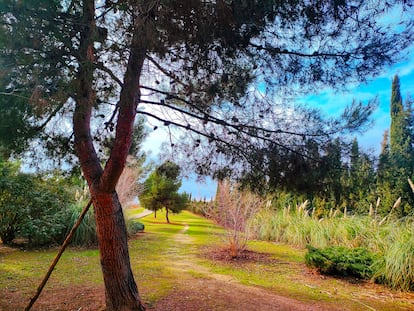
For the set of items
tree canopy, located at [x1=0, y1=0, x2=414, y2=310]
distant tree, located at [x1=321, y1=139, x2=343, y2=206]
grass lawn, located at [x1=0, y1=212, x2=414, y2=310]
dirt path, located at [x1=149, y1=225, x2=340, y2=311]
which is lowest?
grass lawn, located at [x1=0, y1=212, x2=414, y2=310]

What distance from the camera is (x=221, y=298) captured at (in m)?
3.90

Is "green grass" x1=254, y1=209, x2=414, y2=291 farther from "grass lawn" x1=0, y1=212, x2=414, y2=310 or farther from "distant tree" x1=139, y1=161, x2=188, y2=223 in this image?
"distant tree" x1=139, y1=161, x2=188, y2=223

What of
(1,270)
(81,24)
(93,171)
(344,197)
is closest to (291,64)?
(344,197)

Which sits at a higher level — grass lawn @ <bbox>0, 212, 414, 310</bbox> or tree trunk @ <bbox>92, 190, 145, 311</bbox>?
tree trunk @ <bbox>92, 190, 145, 311</bbox>

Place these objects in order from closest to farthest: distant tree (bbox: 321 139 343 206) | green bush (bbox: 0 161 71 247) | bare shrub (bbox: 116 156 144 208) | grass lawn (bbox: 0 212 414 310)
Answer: distant tree (bbox: 321 139 343 206) < grass lawn (bbox: 0 212 414 310) < green bush (bbox: 0 161 71 247) < bare shrub (bbox: 116 156 144 208)

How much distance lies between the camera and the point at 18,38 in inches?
88.3

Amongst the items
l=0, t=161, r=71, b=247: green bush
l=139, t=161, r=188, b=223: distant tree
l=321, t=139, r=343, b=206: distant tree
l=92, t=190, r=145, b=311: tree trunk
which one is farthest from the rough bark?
l=139, t=161, r=188, b=223: distant tree

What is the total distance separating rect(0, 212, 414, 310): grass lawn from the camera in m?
4.00

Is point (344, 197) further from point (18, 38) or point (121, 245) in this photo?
point (18, 38)

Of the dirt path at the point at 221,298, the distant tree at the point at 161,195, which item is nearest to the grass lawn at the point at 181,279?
the dirt path at the point at 221,298

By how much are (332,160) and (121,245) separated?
2.30m

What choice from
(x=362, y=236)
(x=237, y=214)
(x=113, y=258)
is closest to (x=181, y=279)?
(x=113, y=258)

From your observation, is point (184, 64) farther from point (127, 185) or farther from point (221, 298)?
point (127, 185)

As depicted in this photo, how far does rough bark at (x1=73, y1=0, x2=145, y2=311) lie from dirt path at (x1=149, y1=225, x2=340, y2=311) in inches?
20.1
